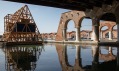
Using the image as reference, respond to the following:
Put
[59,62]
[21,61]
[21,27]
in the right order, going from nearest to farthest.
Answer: [59,62] < [21,61] < [21,27]

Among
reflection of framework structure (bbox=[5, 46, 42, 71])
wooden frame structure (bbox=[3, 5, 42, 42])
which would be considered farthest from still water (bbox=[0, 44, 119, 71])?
wooden frame structure (bbox=[3, 5, 42, 42])

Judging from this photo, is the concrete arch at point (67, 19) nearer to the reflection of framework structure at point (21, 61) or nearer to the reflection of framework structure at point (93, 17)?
→ the reflection of framework structure at point (93, 17)

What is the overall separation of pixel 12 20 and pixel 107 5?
66.8 feet

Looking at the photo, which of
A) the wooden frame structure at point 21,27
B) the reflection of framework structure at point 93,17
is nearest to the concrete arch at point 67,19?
the reflection of framework structure at point 93,17

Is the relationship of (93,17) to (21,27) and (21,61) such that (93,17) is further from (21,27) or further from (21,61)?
(21,61)

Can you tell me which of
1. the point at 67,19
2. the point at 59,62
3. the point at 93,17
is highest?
the point at 67,19

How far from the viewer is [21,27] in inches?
1367

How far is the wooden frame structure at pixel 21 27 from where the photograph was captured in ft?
112

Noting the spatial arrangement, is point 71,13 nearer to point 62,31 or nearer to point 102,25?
point 62,31

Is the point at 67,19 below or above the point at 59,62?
above

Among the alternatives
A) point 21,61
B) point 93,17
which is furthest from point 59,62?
point 93,17

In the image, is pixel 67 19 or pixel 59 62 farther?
pixel 67 19

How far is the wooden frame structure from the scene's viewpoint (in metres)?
34.3

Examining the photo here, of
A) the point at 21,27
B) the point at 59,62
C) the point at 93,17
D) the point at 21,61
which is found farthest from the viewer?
the point at 21,27
